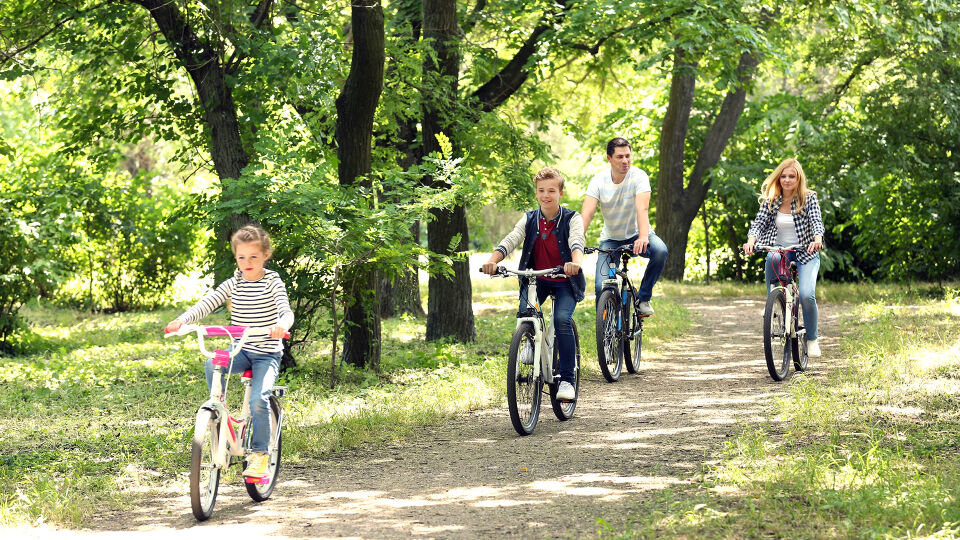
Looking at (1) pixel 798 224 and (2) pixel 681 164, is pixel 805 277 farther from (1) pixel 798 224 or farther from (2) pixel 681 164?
(2) pixel 681 164

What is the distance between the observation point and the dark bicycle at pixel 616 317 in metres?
9.15

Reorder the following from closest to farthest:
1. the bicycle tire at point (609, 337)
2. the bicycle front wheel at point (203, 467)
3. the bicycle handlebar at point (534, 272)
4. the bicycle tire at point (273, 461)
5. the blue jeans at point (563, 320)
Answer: the bicycle front wheel at point (203, 467), the bicycle tire at point (273, 461), the bicycle handlebar at point (534, 272), the blue jeans at point (563, 320), the bicycle tire at point (609, 337)

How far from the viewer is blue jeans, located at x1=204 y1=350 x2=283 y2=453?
565cm

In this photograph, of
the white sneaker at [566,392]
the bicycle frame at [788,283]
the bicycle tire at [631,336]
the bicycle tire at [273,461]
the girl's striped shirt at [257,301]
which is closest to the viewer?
the girl's striped shirt at [257,301]

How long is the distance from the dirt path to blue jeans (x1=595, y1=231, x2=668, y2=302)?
0.92 m

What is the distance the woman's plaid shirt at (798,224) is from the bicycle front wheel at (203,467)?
18.3 feet

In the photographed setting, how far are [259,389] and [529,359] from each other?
234 cm

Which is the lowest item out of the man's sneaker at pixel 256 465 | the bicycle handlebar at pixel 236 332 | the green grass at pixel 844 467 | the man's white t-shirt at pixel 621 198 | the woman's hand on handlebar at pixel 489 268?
the green grass at pixel 844 467

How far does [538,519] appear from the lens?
5215 mm

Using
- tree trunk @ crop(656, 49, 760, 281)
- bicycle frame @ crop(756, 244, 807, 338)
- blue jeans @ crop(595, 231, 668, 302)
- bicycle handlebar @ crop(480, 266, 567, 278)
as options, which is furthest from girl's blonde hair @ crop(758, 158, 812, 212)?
tree trunk @ crop(656, 49, 760, 281)

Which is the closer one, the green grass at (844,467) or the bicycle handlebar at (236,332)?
the green grass at (844,467)

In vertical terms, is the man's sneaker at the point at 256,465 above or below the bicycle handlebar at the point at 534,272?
below

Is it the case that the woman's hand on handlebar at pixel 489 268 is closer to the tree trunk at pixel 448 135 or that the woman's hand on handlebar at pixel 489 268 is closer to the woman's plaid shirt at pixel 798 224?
the woman's plaid shirt at pixel 798 224

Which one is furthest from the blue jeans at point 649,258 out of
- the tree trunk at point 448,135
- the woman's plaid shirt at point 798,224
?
the tree trunk at point 448,135
